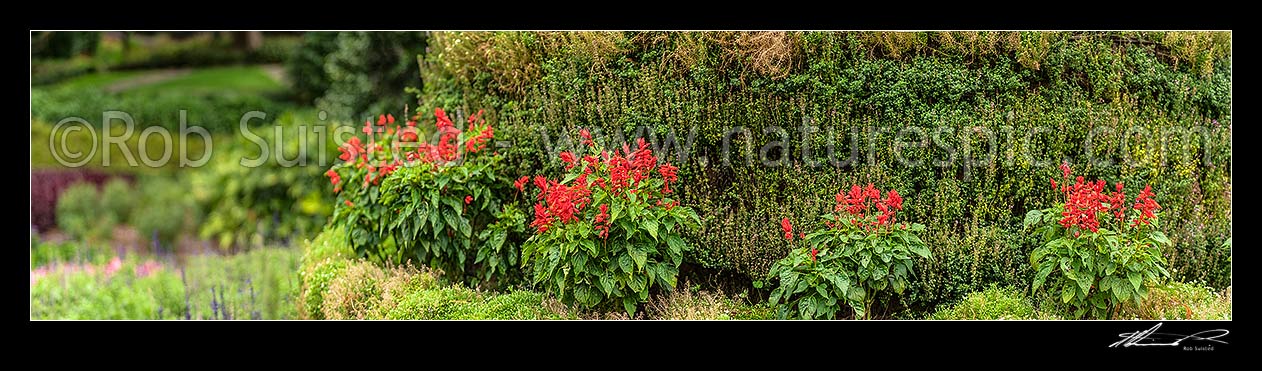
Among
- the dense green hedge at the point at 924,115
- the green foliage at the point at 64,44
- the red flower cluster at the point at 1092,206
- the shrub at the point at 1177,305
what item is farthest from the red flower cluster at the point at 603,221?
the green foliage at the point at 64,44

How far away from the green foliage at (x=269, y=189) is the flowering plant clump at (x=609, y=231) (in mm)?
3894

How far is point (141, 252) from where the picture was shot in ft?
27.7

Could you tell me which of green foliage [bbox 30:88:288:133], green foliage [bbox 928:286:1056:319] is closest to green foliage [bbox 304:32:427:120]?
green foliage [bbox 30:88:288:133]

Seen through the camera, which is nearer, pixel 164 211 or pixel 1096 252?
pixel 1096 252

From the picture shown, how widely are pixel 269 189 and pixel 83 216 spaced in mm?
2135

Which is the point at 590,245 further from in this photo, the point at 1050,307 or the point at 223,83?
the point at 223,83

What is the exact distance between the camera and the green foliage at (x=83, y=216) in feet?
28.2

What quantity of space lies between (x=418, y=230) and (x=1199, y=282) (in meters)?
3.98

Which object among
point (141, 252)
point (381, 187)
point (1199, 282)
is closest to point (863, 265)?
point (1199, 282)

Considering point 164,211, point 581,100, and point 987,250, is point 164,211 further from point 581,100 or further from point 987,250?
point 987,250

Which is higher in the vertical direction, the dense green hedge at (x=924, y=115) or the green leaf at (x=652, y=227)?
the dense green hedge at (x=924, y=115)

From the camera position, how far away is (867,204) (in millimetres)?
4484

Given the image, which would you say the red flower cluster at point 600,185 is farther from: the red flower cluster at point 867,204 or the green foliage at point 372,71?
the green foliage at point 372,71
